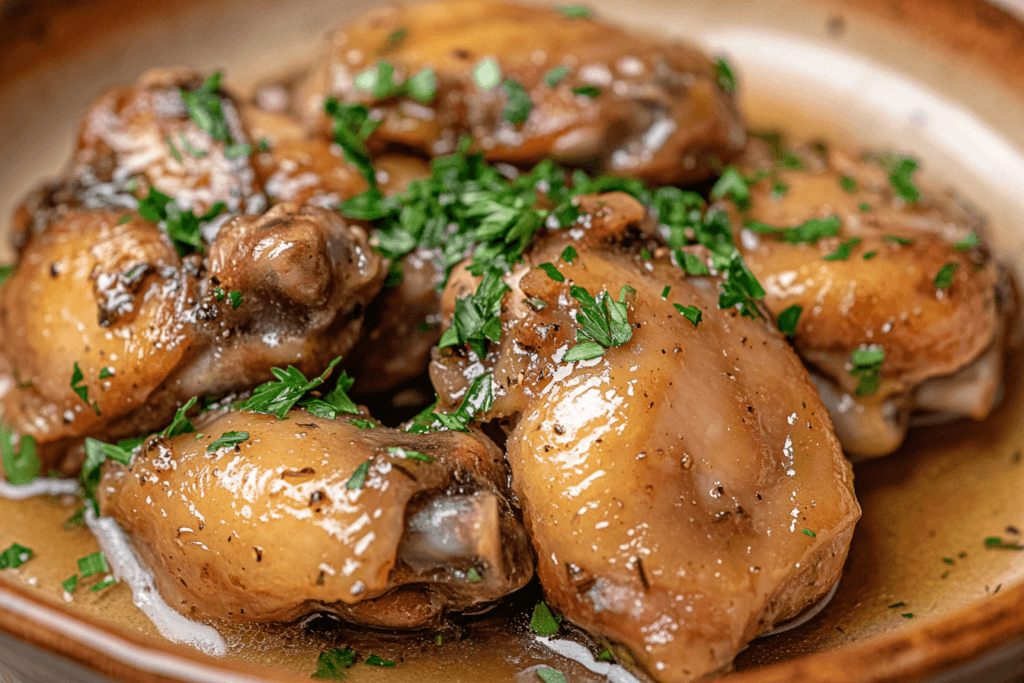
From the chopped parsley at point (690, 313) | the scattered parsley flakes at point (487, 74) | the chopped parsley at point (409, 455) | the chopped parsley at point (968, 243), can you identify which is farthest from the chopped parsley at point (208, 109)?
the chopped parsley at point (968, 243)

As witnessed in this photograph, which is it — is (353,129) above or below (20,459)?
above

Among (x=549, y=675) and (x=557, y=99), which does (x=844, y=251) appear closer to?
(x=557, y=99)

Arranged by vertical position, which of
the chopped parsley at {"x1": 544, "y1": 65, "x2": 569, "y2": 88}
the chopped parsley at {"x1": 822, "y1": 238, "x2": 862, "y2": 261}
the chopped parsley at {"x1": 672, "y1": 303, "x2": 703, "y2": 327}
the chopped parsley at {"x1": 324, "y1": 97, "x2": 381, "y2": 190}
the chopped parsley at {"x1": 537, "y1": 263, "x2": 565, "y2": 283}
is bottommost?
the chopped parsley at {"x1": 822, "y1": 238, "x2": 862, "y2": 261}

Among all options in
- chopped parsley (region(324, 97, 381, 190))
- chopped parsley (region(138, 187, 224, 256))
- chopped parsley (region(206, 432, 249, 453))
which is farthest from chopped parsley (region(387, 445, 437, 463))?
chopped parsley (region(324, 97, 381, 190))

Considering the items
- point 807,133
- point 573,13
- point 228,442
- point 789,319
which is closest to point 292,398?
point 228,442

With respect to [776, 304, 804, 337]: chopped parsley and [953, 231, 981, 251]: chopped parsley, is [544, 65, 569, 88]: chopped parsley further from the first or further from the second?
[953, 231, 981, 251]: chopped parsley

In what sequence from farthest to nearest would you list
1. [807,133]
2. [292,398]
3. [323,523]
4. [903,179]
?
[807,133] < [903,179] < [292,398] < [323,523]

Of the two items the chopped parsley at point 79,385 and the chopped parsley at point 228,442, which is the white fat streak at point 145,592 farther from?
the chopped parsley at point 228,442
